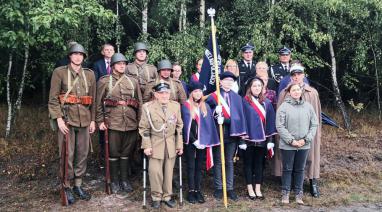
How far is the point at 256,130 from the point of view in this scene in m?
7.59

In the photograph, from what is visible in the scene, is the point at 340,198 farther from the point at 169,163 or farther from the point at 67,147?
the point at 67,147

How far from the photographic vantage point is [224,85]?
24.8ft

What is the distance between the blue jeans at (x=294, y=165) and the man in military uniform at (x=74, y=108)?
3.29 meters

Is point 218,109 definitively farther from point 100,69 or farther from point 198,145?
point 100,69

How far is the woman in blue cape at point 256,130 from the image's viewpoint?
757 cm

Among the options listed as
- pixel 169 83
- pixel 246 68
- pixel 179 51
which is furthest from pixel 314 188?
pixel 179 51

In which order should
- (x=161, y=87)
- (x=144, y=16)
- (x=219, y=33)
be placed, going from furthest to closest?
(x=219, y=33) < (x=144, y=16) < (x=161, y=87)

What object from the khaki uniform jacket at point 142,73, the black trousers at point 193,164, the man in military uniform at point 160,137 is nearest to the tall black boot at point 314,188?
the black trousers at point 193,164

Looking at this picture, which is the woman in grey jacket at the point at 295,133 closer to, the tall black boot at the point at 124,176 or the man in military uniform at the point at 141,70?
the man in military uniform at the point at 141,70

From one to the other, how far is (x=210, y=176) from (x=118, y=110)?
2493 millimetres

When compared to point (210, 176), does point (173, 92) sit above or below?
above

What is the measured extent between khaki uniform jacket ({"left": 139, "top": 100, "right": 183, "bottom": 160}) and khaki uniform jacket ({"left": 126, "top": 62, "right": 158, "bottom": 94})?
0.99 metres

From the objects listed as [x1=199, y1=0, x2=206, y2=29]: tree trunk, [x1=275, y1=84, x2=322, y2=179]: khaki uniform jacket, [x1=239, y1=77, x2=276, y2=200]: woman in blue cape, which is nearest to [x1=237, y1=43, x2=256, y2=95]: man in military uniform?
[x1=239, y1=77, x2=276, y2=200]: woman in blue cape

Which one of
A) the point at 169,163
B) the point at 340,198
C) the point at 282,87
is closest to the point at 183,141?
the point at 169,163
